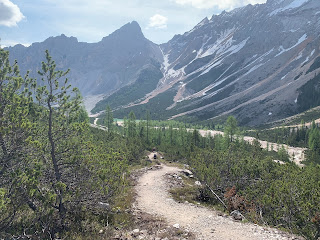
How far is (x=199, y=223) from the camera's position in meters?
15.1

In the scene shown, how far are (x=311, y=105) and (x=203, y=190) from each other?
496 feet

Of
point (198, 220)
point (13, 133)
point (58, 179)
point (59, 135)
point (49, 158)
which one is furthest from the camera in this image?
point (198, 220)

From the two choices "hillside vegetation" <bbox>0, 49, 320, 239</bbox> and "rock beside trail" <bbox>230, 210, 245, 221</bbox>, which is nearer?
"hillside vegetation" <bbox>0, 49, 320, 239</bbox>

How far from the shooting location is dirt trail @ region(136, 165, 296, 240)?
12.8 metres

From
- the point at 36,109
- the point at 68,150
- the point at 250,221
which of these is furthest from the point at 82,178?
the point at 250,221

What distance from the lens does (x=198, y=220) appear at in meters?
15.7

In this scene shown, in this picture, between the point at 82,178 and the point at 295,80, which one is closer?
the point at 82,178

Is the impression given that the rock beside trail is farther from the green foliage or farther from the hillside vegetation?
the green foliage

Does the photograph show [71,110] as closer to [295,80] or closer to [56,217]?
[56,217]

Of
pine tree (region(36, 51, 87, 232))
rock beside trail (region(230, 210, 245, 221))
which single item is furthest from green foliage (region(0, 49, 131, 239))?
rock beside trail (region(230, 210, 245, 221))

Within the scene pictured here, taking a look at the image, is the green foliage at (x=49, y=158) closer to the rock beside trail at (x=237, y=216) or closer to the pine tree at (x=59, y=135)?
the pine tree at (x=59, y=135)

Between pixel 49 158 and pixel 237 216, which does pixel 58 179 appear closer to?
pixel 49 158

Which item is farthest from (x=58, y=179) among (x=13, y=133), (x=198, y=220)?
(x=198, y=220)

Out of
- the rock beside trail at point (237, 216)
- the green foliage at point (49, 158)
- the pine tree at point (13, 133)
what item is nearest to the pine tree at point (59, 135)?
the green foliage at point (49, 158)
